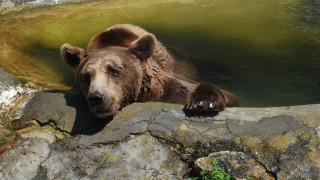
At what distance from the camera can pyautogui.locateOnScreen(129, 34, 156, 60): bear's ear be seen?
181 inches

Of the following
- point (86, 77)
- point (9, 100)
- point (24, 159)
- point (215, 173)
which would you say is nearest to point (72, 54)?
point (86, 77)

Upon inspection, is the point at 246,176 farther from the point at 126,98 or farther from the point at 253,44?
the point at 253,44

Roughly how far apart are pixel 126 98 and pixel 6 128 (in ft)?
4.23

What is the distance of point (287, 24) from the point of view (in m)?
7.45

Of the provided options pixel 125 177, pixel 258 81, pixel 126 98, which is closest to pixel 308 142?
pixel 125 177

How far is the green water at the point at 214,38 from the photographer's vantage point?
18.2 ft

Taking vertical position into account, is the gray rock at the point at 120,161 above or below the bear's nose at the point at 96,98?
below

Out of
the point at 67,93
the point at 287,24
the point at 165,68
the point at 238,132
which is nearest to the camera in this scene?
the point at 238,132

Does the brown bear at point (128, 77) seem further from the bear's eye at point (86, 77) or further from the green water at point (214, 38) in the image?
the green water at point (214, 38)

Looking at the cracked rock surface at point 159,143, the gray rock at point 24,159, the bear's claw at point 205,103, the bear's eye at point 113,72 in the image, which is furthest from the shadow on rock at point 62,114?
the bear's claw at point 205,103

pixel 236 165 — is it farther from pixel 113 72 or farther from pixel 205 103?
pixel 113 72

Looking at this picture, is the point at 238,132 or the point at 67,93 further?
the point at 67,93

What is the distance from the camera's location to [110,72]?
14.2 ft

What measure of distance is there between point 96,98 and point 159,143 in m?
0.76
